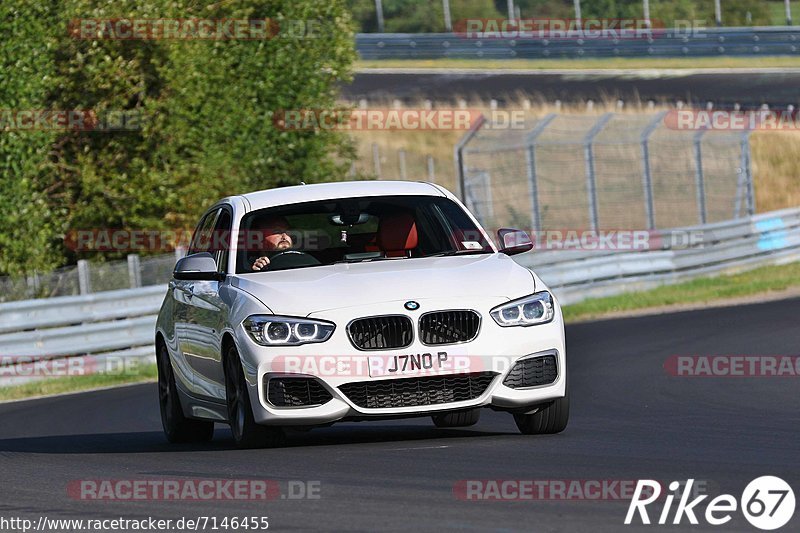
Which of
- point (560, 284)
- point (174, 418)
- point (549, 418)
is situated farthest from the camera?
point (560, 284)

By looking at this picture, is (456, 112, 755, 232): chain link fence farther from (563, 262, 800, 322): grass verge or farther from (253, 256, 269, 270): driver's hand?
(253, 256, 269, 270): driver's hand

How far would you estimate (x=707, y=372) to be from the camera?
1509 cm

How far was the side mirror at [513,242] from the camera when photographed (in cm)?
1057

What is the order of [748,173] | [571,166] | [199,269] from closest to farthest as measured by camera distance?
1. [199,269]
2. [748,173]
3. [571,166]

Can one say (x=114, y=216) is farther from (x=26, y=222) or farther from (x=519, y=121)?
(x=519, y=121)

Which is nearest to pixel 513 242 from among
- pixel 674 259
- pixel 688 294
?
pixel 688 294

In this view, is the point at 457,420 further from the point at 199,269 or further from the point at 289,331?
the point at 289,331

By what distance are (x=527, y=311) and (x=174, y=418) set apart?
122 inches

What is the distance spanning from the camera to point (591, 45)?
58.2 m

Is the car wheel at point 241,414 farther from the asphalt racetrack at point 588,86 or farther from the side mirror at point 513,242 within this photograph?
the asphalt racetrack at point 588,86

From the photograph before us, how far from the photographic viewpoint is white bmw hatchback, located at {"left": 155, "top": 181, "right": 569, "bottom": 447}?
9.39 metres

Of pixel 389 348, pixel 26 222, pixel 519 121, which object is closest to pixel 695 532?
pixel 389 348

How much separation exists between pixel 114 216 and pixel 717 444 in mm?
19313

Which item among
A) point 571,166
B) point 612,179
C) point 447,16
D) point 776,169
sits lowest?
point 571,166
